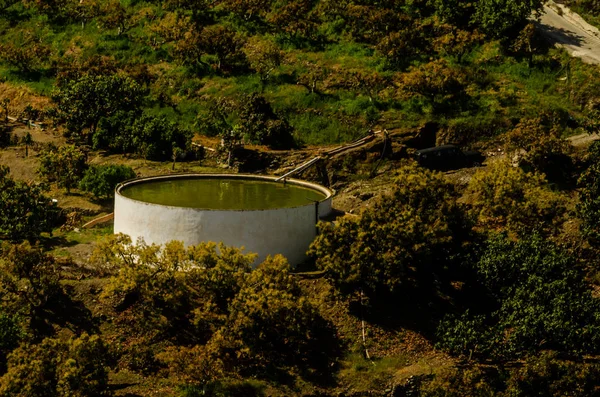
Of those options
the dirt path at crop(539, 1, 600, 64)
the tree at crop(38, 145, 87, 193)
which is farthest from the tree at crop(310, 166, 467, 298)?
the dirt path at crop(539, 1, 600, 64)

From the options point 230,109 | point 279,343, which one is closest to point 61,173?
point 230,109

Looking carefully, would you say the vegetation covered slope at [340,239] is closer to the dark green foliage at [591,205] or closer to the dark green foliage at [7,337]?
the dark green foliage at [7,337]

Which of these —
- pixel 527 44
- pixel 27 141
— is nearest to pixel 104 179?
pixel 27 141

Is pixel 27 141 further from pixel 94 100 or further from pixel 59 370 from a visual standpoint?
pixel 59 370

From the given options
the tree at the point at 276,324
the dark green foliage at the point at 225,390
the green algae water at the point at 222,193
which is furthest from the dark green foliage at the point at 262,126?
the dark green foliage at the point at 225,390

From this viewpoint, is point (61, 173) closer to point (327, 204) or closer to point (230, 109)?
point (230, 109)

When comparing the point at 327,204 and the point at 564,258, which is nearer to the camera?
the point at 564,258

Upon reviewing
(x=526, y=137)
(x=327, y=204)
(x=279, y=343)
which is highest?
(x=526, y=137)
